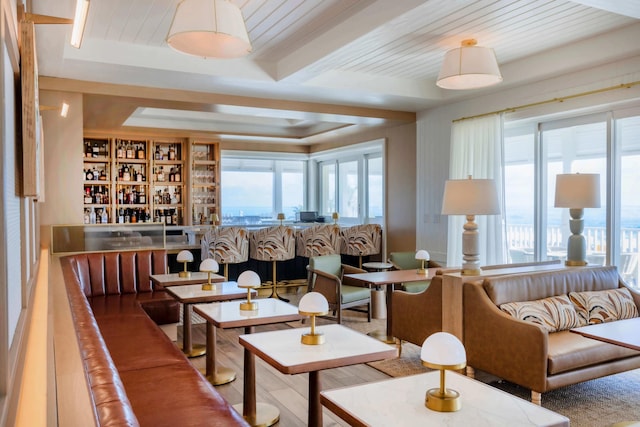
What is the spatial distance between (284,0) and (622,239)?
3.68 meters

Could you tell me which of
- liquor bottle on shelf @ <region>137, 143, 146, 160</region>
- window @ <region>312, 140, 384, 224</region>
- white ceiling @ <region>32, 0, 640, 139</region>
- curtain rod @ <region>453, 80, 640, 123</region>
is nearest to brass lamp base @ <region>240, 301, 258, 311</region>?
white ceiling @ <region>32, 0, 640, 139</region>

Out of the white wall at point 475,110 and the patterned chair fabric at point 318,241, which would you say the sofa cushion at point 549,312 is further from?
the patterned chair fabric at point 318,241

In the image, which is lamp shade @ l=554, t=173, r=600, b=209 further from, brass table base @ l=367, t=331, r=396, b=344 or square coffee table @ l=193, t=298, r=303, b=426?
square coffee table @ l=193, t=298, r=303, b=426

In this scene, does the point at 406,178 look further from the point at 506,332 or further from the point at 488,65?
the point at 506,332

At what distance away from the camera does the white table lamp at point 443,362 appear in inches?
67.2

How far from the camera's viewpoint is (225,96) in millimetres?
5750

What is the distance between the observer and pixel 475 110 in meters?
5.97

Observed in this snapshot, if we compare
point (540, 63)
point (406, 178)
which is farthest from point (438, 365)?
point (406, 178)

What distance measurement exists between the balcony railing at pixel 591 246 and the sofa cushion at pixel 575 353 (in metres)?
1.40

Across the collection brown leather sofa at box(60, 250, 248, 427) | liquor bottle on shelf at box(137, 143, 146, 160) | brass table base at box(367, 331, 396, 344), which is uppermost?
liquor bottle on shelf at box(137, 143, 146, 160)

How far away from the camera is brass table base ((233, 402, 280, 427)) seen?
3066 mm

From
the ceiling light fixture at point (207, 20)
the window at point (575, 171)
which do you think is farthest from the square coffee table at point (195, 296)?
the window at point (575, 171)

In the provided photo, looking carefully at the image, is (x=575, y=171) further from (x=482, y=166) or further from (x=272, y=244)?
(x=272, y=244)

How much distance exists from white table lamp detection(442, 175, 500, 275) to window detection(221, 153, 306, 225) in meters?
6.94
